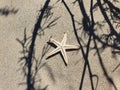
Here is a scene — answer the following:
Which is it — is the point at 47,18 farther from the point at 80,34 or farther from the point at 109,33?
the point at 109,33

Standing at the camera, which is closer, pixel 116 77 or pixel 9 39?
pixel 116 77

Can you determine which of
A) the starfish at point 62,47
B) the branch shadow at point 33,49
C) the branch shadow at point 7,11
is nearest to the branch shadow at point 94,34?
the starfish at point 62,47

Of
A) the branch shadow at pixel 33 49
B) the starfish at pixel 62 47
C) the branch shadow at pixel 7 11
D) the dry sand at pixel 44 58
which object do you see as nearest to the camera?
the dry sand at pixel 44 58

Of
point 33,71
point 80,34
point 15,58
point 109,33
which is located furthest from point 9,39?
point 109,33

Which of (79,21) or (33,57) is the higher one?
(79,21)

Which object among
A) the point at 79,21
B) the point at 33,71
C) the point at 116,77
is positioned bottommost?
the point at 116,77

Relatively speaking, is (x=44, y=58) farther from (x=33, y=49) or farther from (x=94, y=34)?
(x=94, y=34)

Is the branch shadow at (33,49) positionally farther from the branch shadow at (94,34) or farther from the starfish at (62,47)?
the branch shadow at (94,34)

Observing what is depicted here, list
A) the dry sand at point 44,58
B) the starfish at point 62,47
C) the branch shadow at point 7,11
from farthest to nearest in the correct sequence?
the branch shadow at point 7,11 → the starfish at point 62,47 → the dry sand at point 44,58

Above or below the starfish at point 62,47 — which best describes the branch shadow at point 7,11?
above
